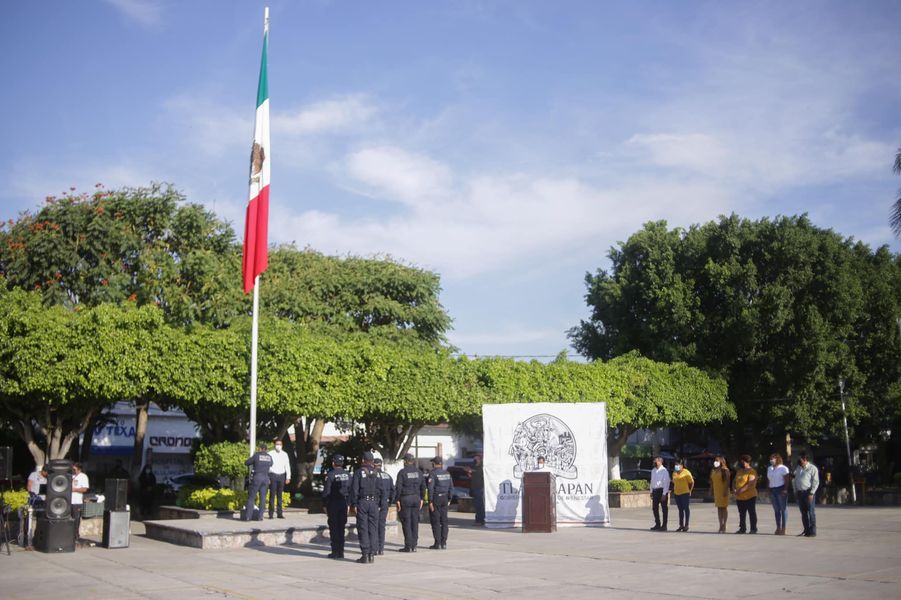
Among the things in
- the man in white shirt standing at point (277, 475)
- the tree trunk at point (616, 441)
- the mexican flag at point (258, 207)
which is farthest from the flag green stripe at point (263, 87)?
the tree trunk at point (616, 441)

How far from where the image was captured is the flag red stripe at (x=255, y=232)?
2162 centimetres

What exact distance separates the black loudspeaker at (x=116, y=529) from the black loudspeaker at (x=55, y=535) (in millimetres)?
757

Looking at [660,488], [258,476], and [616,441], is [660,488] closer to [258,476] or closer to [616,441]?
[258,476]

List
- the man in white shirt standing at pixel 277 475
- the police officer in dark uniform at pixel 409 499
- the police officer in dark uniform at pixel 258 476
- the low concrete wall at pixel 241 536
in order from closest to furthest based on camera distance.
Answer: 1. the police officer in dark uniform at pixel 409 499
2. the low concrete wall at pixel 241 536
3. the police officer in dark uniform at pixel 258 476
4. the man in white shirt standing at pixel 277 475

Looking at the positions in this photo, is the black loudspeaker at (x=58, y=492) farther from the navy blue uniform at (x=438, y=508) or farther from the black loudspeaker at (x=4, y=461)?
the navy blue uniform at (x=438, y=508)

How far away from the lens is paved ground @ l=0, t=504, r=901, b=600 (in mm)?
11023

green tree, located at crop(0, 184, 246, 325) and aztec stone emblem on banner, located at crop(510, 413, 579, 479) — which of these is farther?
green tree, located at crop(0, 184, 246, 325)

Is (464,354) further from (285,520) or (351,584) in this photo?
(351,584)

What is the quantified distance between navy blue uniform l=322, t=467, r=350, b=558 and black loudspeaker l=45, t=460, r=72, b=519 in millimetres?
4814

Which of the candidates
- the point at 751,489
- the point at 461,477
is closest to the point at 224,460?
the point at 751,489

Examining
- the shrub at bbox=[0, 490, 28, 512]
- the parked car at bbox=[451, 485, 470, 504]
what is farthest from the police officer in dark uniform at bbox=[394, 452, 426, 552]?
the parked car at bbox=[451, 485, 470, 504]

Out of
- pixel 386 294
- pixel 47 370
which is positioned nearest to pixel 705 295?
pixel 386 294

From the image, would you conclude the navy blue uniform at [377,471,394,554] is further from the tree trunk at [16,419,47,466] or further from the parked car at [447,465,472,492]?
the parked car at [447,465,472,492]

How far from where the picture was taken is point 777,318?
36.6 meters
